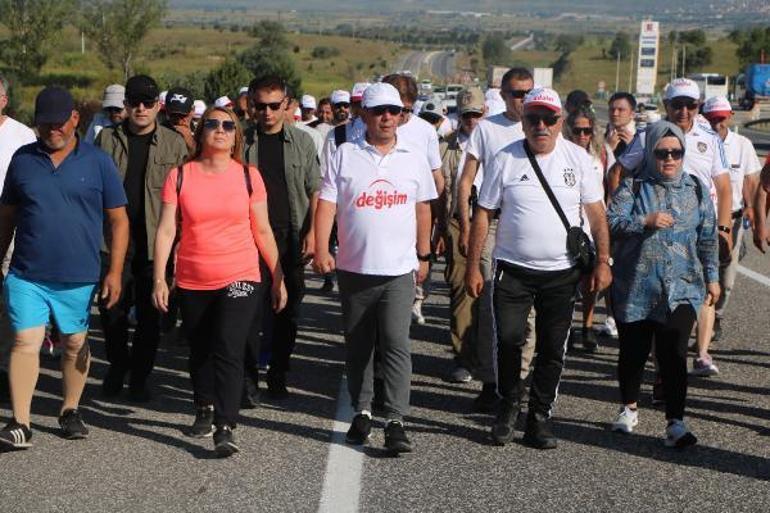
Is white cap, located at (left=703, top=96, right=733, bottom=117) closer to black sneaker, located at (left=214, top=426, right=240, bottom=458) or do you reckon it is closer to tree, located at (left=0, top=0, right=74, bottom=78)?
black sneaker, located at (left=214, top=426, right=240, bottom=458)

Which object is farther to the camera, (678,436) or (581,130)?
(581,130)

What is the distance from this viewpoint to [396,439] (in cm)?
688

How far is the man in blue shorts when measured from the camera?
6922mm

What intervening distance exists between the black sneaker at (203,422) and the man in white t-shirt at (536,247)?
152 centimetres

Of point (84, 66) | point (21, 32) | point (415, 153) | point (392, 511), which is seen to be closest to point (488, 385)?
point (415, 153)

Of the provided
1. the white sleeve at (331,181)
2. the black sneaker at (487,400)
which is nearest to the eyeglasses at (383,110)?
the white sleeve at (331,181)

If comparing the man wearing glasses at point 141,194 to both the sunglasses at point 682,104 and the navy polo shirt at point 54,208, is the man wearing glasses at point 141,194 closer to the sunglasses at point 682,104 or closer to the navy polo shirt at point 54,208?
the navy polo shirt at point 54,208

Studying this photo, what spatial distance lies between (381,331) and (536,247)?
36.7 inches

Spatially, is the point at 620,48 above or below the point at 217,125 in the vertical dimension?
below

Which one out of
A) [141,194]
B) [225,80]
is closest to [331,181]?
[141,194]

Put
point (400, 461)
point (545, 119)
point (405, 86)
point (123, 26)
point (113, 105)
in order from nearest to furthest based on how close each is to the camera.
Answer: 1. point (400, 461)
2. point (545, 119)
3. point (405, 86)
4. point (113, 105)
5. point (123, 26)

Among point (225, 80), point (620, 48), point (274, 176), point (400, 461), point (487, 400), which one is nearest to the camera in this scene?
point (400, 461)

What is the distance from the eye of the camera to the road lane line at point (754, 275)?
44.2ft

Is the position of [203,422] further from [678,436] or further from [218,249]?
[678,436]
